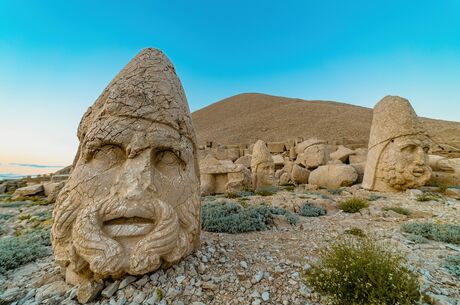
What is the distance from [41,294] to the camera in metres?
2.19

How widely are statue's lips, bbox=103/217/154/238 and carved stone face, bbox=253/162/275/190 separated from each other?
321 inches

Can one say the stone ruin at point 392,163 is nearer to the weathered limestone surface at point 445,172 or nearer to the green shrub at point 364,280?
the weathered limestone surface at point 445,172

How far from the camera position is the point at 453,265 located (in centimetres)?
266

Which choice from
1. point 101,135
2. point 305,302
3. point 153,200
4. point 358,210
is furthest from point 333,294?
point 358,210

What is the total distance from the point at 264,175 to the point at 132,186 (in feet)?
27.7

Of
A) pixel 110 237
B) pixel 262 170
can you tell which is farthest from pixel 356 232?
pixel 262 170

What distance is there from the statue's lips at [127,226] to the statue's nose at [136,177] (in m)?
0.23

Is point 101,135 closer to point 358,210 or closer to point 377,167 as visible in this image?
point 358,210

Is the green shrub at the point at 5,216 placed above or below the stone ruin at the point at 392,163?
below

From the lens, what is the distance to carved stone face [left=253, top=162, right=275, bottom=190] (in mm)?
10062

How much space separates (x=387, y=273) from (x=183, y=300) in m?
1.90

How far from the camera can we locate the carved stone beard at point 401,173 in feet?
23.3

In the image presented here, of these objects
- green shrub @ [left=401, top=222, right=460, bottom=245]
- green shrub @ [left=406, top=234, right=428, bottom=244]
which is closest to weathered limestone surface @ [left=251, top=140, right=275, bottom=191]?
green shrub @ [left=401, top=222, right=460, bottom=245]

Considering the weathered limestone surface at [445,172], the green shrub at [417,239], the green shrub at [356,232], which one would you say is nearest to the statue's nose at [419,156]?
the weathered limestone surface at [445,172]
